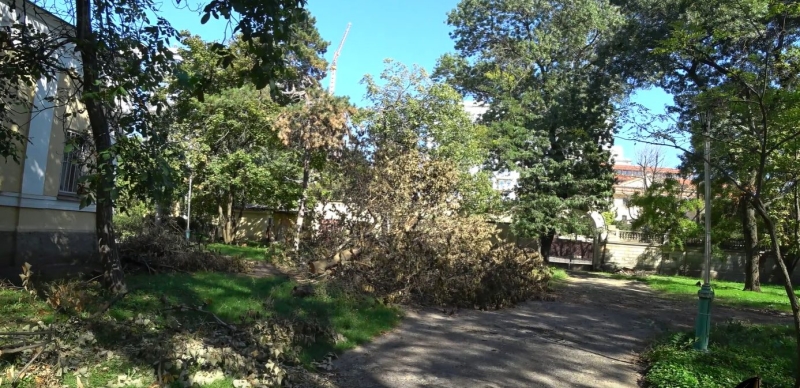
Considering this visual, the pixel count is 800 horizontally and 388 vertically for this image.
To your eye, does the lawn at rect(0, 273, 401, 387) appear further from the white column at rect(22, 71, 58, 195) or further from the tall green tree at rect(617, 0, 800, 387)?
the tall green tree at rect(617, 0, 800, 387)

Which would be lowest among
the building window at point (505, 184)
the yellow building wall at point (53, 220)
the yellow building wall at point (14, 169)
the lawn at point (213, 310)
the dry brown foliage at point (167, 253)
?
the lawn at point (213, 310)

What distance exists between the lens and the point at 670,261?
32969 mm

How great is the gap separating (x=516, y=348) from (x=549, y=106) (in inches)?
770

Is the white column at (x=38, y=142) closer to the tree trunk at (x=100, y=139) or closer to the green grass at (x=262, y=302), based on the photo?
the green grass at (x=262, y=302)

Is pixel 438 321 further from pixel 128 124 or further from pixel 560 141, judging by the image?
pixel 560 141

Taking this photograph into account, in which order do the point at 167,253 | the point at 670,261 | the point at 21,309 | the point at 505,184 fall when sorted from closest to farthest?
the point at 21,309, the point at 167,253, the point at 505,184, the point at 670,261

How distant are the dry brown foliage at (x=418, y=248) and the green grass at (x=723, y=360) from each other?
4525mm

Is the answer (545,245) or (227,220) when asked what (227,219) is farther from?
(545,245)

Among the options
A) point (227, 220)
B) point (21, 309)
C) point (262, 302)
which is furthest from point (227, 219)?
point (21, 309)

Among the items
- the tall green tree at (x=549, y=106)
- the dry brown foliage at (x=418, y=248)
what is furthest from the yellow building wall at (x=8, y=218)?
the tall green tree at (x=549, y=106)

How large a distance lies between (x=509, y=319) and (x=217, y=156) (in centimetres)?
1552

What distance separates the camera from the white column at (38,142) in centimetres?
1120

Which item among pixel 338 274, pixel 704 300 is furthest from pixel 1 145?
pixel 704 300

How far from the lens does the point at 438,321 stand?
11047 mm
